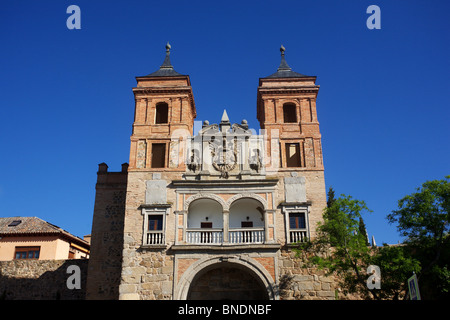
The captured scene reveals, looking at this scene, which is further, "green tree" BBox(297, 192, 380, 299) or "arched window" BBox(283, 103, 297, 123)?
"arched window" BBox(283, 103, 297, 123)

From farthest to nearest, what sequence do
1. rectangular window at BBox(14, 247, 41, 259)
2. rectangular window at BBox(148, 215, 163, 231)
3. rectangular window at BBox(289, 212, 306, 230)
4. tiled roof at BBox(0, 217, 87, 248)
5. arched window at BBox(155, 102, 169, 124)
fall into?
tiled roof at BBox(0, 217, 87, 248), rectangular window at BBox(14, 247, 41, 259), arched window at BBox(155, 102, 169, 124), rectangular window at BBox(148, 215, 163, 231), rectangular window at BBox(289, 212, 306, 230)

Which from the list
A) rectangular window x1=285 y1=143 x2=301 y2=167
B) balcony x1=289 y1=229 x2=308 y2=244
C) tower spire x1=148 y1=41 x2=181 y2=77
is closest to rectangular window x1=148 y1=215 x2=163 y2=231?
balcony x1=289 y1=229 x2=308 y2=244

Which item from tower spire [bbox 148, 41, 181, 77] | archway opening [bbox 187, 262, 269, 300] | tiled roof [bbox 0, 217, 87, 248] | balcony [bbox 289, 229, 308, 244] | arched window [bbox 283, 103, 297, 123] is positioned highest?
tower spire [bbox 148, 41, 181, 77]

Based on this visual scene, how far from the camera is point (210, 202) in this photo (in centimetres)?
2406

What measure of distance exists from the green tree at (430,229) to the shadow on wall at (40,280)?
19.6 m

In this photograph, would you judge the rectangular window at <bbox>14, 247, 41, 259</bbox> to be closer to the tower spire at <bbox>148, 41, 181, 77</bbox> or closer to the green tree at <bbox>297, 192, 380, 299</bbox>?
the tower spire at <bbox>148, 41, 181, 77</bbox>

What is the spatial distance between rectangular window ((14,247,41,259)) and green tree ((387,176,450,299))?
25596 millimetres

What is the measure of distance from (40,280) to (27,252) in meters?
5.40

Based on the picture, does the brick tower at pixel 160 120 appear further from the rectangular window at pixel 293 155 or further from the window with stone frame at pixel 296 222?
the window with stone frame at pixel 296 222

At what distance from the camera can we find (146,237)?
882 inches

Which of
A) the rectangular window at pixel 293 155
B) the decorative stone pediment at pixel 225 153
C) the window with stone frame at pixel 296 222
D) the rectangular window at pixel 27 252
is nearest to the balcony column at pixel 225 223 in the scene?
the decorative stone pediment at pixel 225 153

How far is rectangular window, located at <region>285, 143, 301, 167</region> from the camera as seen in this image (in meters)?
24.5
